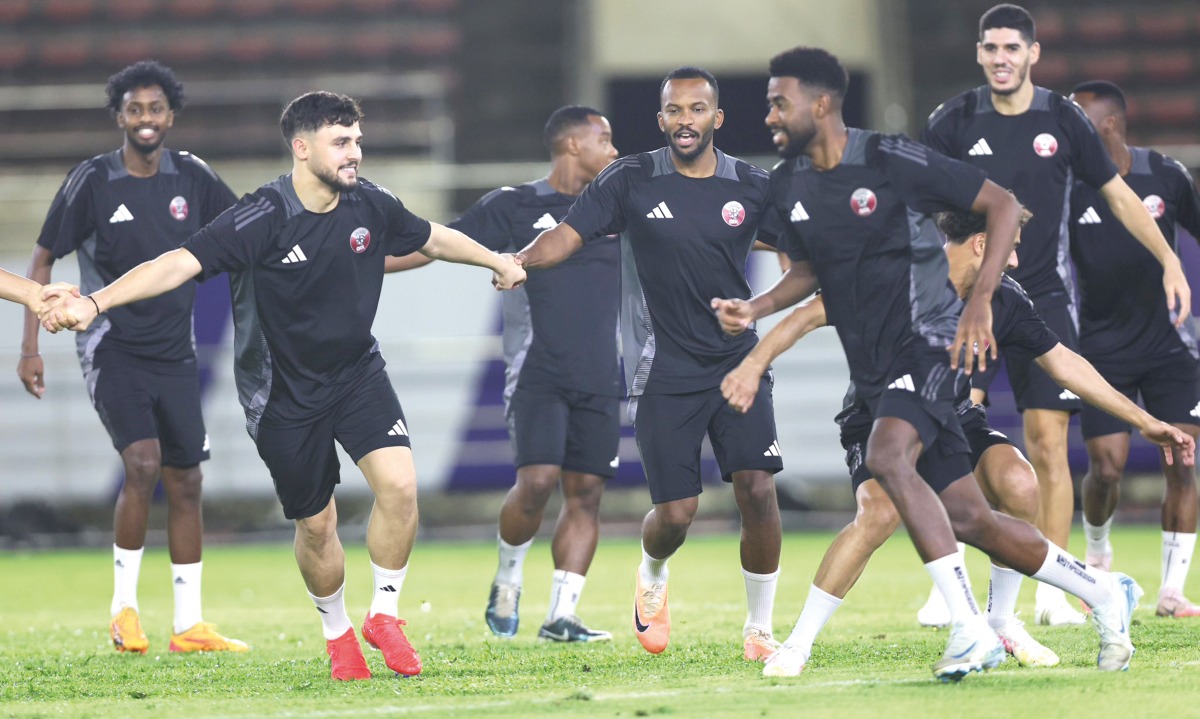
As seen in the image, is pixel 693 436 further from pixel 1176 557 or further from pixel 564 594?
pixel 1176 557

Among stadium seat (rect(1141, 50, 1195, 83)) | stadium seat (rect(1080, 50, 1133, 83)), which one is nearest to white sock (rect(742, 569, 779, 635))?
stadium seat (rect(1080, 50, 1133, 83))

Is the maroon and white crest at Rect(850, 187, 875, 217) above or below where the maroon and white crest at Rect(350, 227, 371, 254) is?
above

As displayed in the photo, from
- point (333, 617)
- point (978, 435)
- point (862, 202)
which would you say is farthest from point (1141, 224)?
point (333, 617)

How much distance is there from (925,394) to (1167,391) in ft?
11.1

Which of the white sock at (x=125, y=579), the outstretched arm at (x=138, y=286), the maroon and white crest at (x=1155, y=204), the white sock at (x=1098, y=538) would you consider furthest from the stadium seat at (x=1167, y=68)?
the outstretched arm at (x=138, y=286)

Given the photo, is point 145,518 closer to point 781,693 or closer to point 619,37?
point 781,693

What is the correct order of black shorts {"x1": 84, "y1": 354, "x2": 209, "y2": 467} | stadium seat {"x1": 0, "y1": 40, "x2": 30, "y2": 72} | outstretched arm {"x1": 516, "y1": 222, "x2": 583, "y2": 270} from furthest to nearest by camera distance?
1. stadium seat {"x1": 0, "y1": 40, "x2": 30, "y2": 72}
2. black shorts {"x1": 84, "y1": 354, "x2": 209, "y2": 467}
3. outstretched arm {"x1": 516, "y1": 222, "x2": 583, "y2": 270}

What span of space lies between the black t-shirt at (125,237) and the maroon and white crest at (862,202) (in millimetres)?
3675

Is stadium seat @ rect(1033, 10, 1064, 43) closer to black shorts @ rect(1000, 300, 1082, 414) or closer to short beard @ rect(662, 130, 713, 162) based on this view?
black shorts @ rect(1000, 300, 1082, 414)

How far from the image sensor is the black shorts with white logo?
5973 mm

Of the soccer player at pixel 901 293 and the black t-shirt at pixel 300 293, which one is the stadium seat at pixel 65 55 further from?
the soccer player at pixel 901 293

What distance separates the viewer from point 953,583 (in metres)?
5.81

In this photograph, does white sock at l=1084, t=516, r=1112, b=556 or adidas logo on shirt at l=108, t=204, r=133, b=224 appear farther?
white sock at l=1084, t=516, r=1112, b=556

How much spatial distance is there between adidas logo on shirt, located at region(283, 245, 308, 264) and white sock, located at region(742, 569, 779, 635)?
2.45m
